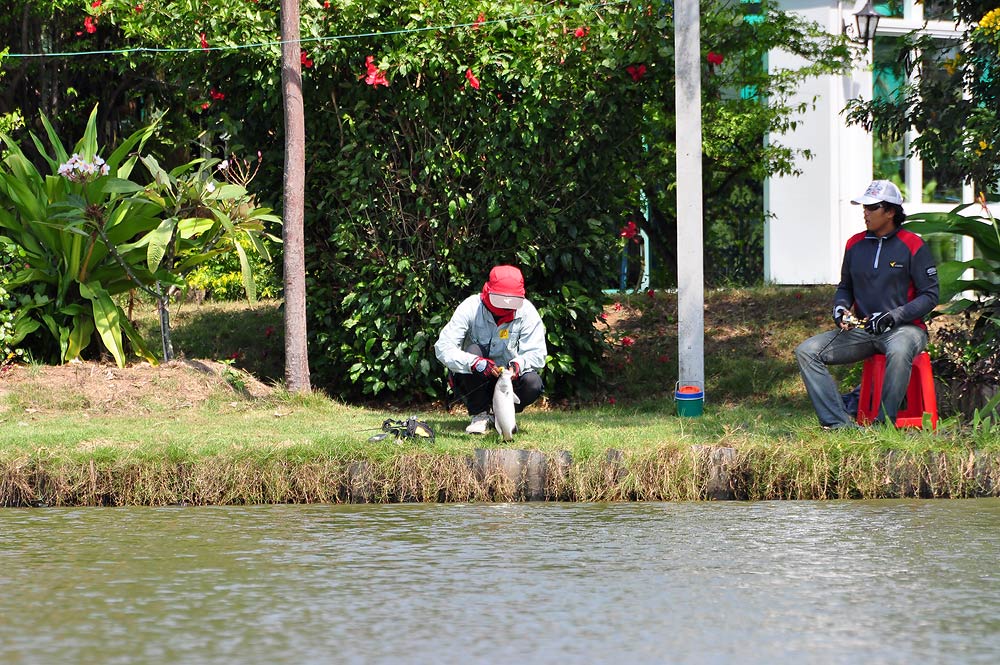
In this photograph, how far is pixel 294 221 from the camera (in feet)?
38.7

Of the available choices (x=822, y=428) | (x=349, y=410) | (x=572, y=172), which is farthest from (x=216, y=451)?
(x=572, y=172)

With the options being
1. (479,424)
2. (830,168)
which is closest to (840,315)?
(479,424)

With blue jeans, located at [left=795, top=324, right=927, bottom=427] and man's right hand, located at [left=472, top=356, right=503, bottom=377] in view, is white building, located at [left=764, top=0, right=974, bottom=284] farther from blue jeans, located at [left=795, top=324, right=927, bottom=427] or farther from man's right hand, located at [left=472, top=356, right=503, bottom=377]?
man's right hand, located at [left=472, top=356, right=503, bottom=377]

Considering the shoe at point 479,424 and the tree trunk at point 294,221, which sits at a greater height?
the tree trunk at point 294,221

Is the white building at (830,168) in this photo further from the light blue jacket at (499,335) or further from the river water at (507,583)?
the river water at (507,583)

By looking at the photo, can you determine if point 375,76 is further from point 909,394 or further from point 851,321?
point 909,394

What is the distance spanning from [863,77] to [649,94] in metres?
7.22

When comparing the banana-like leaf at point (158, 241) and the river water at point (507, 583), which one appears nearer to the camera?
the river water at point (507, 583)

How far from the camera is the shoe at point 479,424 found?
32.0 feet

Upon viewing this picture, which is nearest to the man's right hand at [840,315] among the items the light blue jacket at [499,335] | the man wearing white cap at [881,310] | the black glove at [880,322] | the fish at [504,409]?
the man wearing white cap at [881,310]

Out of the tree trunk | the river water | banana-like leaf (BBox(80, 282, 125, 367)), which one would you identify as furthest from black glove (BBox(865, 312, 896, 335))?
banana-like leaf (BBox(80, 282, 125, 367))

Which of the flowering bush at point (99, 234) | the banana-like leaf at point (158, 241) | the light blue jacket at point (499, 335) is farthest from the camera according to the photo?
the flowering bush at point (99, 234)

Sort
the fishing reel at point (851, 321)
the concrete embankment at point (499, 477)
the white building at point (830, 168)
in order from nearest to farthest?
1. the concrete embankment at point (499, 477)
2. the fishing reel at point (851, 321)
3. the white building at point (830, 168)

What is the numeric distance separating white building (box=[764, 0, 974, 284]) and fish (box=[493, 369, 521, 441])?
898cm
